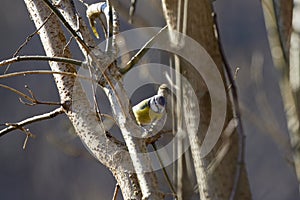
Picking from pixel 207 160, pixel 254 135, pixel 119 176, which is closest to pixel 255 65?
pixel 207 160

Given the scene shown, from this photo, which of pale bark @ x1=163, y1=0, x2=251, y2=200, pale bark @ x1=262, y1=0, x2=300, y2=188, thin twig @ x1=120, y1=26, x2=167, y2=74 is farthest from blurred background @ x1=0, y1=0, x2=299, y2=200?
pale bark @ x1=262, y1=0, x2=300, y2=188

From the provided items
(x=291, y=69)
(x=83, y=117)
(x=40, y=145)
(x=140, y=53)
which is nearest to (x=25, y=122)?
(x=83, y=117)

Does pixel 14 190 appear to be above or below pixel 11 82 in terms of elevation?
below

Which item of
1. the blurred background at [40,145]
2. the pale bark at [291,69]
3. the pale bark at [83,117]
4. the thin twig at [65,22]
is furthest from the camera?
the blurred background at [40,145]

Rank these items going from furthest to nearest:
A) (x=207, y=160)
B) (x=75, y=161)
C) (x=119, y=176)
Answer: (x=75, y=161), (x=119, y=176), (x=207, y=160)

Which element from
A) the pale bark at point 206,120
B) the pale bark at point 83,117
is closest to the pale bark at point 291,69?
the pale bark at point 206,120

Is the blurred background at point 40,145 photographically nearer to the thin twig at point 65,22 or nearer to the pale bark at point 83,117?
the pale bark at point 83,117

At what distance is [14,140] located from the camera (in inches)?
159

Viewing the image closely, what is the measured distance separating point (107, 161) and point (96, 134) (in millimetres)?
52

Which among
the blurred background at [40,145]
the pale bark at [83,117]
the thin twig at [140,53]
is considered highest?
the thin twig at [140,53]

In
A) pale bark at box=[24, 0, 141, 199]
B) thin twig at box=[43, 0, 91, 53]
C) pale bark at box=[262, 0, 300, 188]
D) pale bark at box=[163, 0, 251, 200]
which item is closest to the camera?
pale bark at box=[262, 0, 300, 188]

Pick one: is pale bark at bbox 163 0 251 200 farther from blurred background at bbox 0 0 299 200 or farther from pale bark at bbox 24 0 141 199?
blurred background at bbox 0 0 299 200

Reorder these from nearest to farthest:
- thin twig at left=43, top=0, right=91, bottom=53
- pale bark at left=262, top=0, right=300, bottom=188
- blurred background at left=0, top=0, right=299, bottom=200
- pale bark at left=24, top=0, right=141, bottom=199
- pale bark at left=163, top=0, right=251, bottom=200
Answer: pale bark at left=262, top=0, right=300, bottom=188 → pale bark at left=163, top=0, right=251, bottom=200 → thin twig at left=43, top=0, right=91, bottom=53 → pale bark at left=24, top=0, right=141, bottom=199 → blurred background at left=0, top=0, right=299, bottom=200

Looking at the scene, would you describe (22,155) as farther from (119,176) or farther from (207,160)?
(207,160)
